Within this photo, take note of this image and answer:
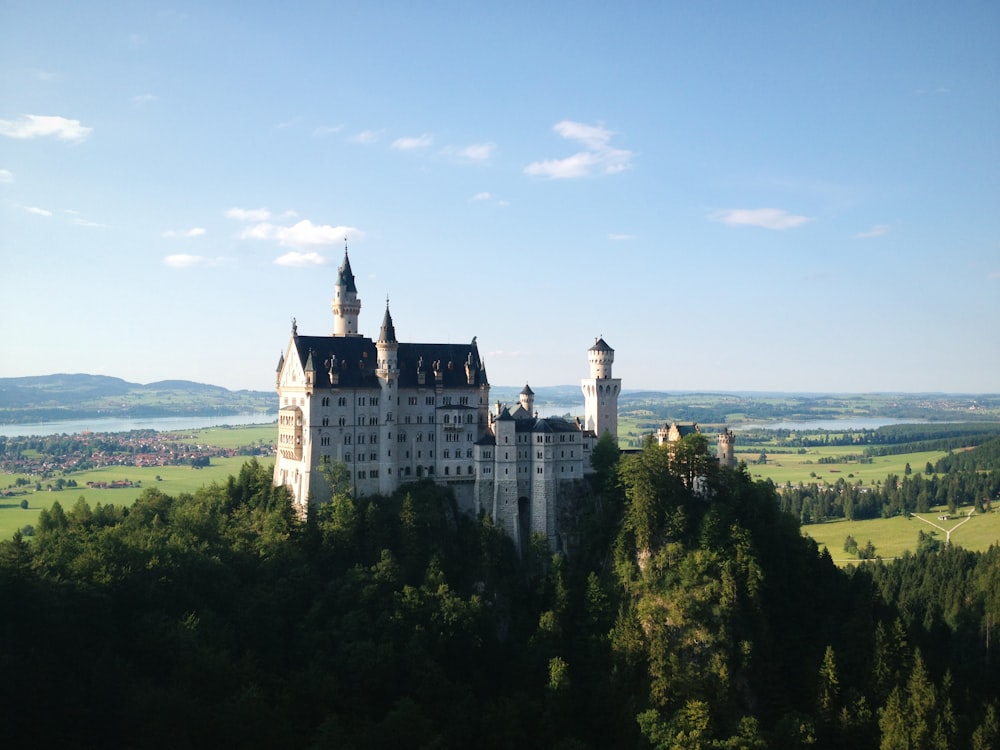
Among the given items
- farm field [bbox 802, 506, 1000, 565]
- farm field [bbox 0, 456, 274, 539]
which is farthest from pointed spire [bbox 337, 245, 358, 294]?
farm field [bbox 802, 506, 1000, 565]

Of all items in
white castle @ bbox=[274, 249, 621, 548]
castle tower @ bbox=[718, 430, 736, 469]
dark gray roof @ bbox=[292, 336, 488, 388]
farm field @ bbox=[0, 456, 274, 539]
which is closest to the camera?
white castle @ bbox=[274, 249, 621, 548]

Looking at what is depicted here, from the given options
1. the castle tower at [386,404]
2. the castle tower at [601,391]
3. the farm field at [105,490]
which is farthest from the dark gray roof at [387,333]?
the farm field at [105,490]

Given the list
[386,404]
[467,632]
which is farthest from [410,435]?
[467,632]

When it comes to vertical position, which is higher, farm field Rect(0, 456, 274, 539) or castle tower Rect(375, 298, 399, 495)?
castle tower Rect(375, 298, 399, 495)

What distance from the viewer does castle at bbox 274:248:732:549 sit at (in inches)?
3282

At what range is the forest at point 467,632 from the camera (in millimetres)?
61188

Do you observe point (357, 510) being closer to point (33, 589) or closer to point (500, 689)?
point (500, 689)

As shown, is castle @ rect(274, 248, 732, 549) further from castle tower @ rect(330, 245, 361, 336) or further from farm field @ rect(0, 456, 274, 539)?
farm field @ rect(0, 456, 274, 539)

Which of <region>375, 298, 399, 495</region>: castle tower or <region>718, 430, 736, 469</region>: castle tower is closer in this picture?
<region>375, 298, 399, 495</region>: castle tower

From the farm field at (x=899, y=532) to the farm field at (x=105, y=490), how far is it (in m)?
98.1

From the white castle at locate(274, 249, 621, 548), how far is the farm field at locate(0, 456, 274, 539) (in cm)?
3775

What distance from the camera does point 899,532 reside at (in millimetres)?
163500

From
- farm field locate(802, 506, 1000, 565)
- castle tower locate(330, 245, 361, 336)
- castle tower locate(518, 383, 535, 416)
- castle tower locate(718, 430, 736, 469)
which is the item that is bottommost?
farm field locate(802, 506, 1000, 565)

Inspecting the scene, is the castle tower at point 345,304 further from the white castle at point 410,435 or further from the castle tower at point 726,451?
the castle tower at point 726,451
